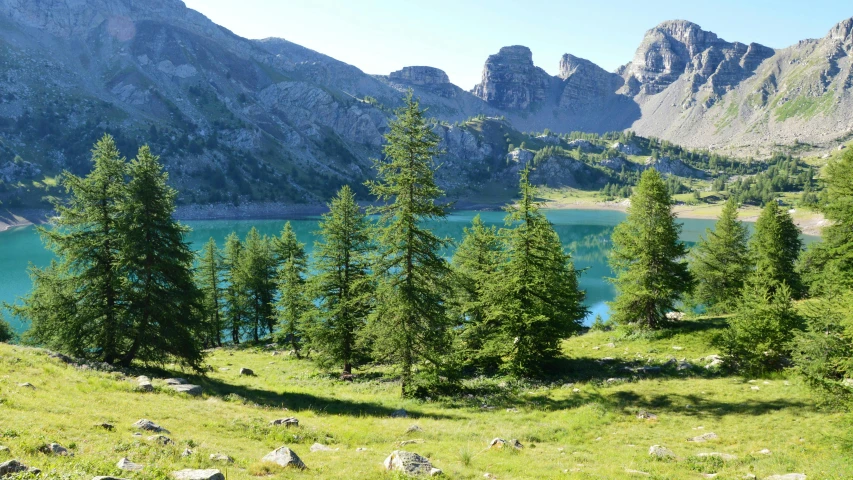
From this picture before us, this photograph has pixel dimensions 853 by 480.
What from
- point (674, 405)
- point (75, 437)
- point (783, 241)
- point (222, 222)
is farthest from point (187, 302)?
point (222, 222)

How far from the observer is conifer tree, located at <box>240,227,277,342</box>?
5144 centimetres

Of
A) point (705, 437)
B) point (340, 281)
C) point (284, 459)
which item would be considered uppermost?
point (340, 281)

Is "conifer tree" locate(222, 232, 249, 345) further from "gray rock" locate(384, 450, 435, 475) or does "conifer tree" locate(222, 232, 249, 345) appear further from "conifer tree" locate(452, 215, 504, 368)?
"gray rock" locate(384, 450, 435, 475)

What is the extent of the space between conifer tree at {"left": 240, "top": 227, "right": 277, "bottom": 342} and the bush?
43909 mm

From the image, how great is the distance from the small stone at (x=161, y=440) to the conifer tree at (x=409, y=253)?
1256 centimetres

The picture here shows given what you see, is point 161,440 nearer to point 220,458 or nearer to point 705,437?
point 220,458

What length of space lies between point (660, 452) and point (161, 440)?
1549 centimetres

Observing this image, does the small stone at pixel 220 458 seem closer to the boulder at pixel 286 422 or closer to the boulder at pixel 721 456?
the boulder at pixel 286 422

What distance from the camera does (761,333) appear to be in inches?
937

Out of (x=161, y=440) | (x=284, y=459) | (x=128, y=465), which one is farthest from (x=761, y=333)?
(x=128, y=465)

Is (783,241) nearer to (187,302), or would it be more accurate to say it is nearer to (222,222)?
(187,302)

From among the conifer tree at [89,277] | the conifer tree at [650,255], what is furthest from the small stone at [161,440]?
the conifer tree at [650,255]

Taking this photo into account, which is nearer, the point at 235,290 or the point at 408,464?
the point at 408,464

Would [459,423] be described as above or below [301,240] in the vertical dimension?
above
